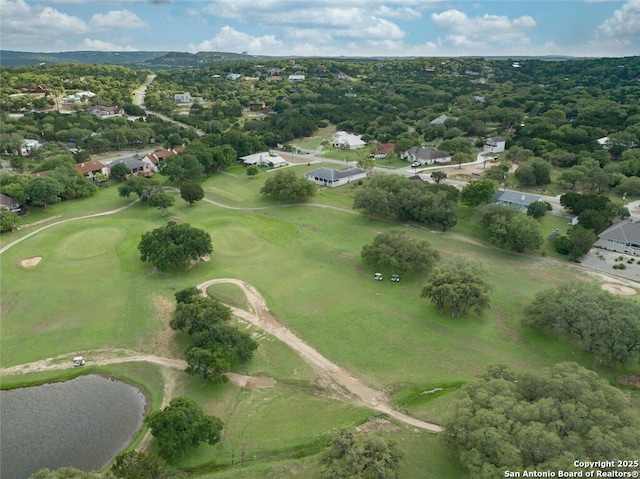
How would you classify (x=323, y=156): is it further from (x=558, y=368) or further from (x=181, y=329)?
(x=558, y=368)

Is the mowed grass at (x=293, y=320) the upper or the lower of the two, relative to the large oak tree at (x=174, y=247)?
lower

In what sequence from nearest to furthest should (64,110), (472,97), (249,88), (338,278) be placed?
(338,278) < (64,110) < (472,97) < (249,88)

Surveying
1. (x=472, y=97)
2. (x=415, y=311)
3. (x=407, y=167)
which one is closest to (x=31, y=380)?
(x=415, y=311)

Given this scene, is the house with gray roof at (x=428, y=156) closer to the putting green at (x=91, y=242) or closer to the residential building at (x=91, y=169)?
the putting green at (x=91, y=242)

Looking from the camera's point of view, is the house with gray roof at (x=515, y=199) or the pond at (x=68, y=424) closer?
the pond at (x=68, y=424)

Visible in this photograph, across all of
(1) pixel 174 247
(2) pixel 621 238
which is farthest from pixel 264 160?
(2) pixel 621 238

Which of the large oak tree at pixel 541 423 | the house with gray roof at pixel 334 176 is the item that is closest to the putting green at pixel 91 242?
the house with gray roof at pixel 334 176

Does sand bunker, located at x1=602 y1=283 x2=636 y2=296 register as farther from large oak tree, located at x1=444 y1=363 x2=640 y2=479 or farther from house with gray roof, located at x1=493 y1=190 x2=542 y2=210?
large oak tree, located at x1=444 y1=363 x2=640 y2=479
